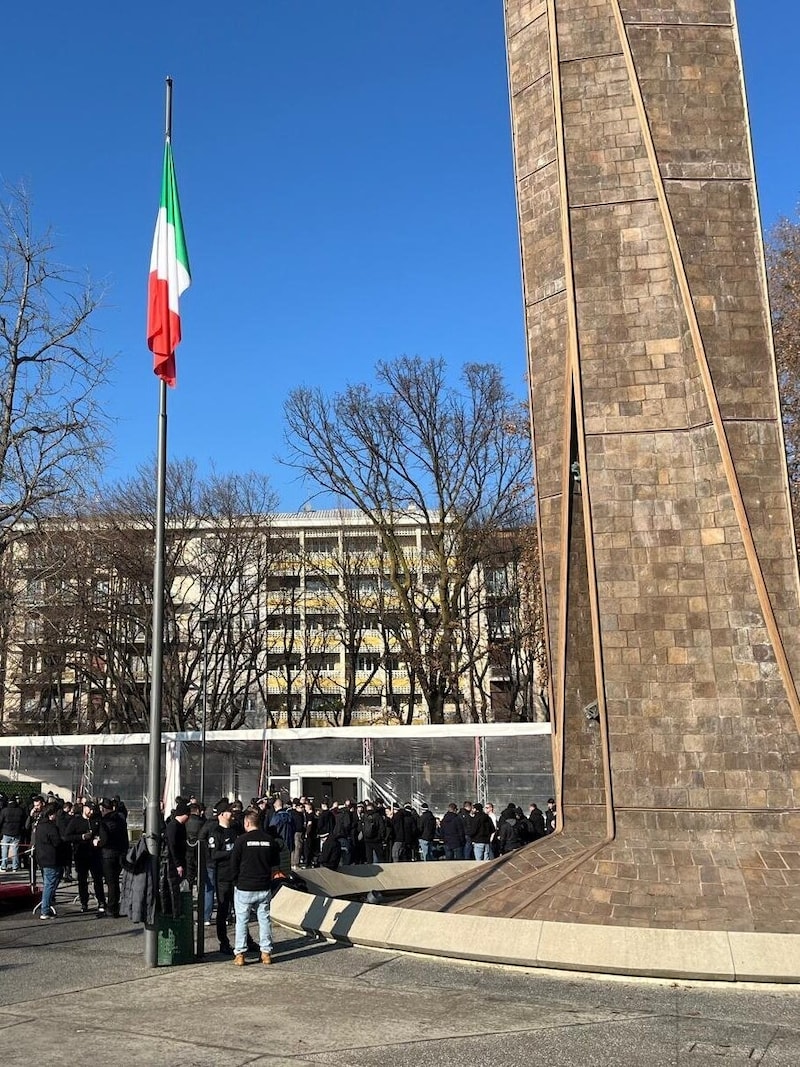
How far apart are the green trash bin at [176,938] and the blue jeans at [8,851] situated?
523 inches

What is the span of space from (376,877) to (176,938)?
6.44m

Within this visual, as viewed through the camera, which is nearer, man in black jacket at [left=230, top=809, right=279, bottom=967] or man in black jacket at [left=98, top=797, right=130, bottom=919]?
man in black jacket at [left=230, top=809, right=279, bottom=967]

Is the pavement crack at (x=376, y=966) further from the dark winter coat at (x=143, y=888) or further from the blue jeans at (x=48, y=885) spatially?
the blue jeans at (x=48, y=885)

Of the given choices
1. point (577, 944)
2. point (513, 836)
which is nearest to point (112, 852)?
point (577, 944)

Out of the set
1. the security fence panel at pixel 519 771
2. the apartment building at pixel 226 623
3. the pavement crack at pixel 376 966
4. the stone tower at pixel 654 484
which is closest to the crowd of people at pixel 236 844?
the security fence panel at pixel 519 771

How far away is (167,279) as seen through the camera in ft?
41.2

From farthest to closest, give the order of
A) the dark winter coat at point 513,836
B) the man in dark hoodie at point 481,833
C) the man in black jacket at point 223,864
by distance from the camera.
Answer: the man in dark hoodie at point 481,833 → the dark winter coat at point 513,836 → the man in black jacket at point 223,864

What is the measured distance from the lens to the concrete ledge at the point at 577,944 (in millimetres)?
9531

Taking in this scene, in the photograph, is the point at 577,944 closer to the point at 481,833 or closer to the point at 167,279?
the point at 167,279

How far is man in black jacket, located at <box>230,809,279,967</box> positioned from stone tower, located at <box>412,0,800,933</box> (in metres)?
2.48

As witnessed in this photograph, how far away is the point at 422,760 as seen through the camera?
27.9 meters

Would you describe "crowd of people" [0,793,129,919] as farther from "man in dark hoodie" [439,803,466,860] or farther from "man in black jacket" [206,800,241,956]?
"man in dark hoodie" [439,803,466,860]

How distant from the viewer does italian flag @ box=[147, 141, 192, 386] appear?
40.3 ft

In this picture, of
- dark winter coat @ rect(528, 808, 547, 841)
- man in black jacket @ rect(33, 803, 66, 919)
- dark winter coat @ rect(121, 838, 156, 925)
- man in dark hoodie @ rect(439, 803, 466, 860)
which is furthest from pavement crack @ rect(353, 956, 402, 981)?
dark winter coat @ rect(528, 808, 547, 841)
